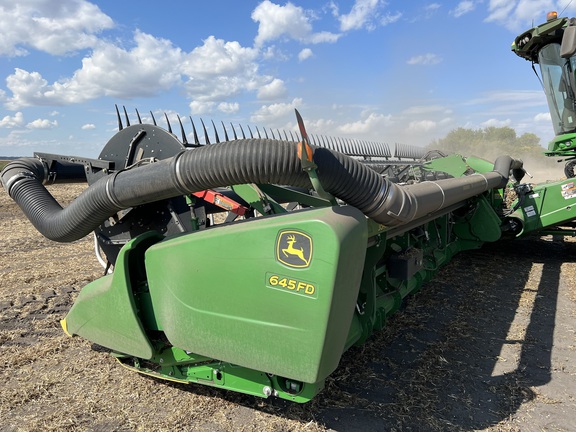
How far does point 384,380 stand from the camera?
286 centimetres

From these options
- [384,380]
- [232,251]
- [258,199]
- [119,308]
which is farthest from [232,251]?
[384,380]

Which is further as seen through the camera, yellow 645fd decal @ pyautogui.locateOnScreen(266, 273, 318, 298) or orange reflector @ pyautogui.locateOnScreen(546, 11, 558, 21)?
orange reflector @ pyautogui.locateOnScreen(546, 11, 558, 21)

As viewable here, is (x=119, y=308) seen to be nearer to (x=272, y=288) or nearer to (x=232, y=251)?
(x=232, y=251)

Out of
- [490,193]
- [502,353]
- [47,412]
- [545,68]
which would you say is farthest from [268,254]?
[545,68]

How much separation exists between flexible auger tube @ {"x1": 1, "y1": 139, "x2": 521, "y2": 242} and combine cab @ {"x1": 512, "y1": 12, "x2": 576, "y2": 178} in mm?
4780

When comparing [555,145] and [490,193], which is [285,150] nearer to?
[490,193]

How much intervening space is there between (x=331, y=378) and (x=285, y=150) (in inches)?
64.5

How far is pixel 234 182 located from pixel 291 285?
0.53m

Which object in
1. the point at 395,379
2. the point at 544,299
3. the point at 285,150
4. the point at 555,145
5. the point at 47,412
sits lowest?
the point at 544,299

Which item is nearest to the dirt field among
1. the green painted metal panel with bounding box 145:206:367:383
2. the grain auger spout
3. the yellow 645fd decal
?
the grain auger spout

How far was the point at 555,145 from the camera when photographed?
680 cm

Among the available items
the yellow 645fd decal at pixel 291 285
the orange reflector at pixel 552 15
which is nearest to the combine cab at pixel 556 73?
the orange reflector at pixel 552 15

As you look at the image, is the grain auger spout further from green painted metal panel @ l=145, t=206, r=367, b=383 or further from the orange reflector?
the orange reflector

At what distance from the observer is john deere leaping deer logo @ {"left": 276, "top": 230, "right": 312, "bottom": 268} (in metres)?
1.86
